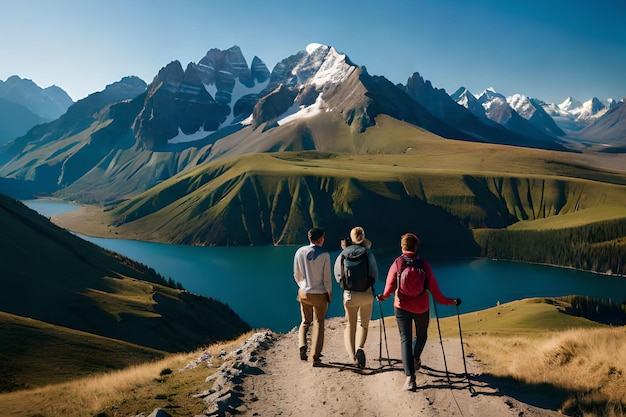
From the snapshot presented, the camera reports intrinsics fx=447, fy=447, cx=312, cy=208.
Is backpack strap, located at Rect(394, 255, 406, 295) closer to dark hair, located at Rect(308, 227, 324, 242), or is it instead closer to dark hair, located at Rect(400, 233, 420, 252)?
dark hair, located at Rect(400, 233, 420, 252)

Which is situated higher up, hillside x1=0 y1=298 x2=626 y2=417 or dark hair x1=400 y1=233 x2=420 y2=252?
dark hair x1=400 y1=233 x2=420 y2=252

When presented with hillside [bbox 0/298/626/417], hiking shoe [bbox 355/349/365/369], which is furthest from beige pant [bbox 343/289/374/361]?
→ hillside [bbox 0/298/626/417]

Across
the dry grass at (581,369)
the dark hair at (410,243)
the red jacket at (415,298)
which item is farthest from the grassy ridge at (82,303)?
the dry grass at (581,369)

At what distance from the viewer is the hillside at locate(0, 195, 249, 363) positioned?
2088 inches

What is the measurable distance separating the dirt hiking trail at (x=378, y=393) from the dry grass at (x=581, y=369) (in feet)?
2.70

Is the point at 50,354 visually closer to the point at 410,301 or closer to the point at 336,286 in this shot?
the point at 410,301

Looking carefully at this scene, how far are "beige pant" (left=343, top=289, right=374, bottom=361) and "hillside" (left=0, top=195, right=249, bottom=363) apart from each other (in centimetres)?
4387

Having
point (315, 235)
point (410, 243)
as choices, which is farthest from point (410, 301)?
point (315, 235)

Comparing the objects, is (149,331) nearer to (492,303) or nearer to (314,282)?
(314,282)

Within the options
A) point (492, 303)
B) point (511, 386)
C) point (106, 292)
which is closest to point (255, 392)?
point (511, 386)

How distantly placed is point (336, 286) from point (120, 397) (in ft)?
429

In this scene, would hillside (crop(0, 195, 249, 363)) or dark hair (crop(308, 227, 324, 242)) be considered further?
hillside (crop(0, 195, 249, 363))

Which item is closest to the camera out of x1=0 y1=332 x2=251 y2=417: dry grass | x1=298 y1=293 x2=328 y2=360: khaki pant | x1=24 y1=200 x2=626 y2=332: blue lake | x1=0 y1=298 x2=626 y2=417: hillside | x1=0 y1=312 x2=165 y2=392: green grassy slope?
x1=0 y1=298 x2=626 y2=417: hillside

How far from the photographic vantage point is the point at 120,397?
15.8m
